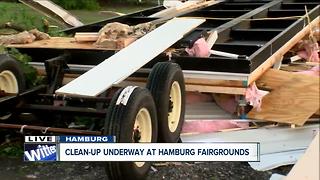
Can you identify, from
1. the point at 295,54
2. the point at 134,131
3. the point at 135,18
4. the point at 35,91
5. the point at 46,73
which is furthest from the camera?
the point at 135,18

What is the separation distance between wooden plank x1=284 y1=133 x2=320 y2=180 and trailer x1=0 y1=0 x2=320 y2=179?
1.40 m

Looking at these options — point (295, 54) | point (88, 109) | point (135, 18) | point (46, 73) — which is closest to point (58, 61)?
point (46, 73)

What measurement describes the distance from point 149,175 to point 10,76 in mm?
1655

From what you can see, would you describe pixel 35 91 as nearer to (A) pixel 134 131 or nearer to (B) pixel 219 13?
(A) pixel 134 131

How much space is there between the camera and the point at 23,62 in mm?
5445

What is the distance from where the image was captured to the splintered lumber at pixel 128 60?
3.99 metres

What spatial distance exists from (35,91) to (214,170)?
1.83 m

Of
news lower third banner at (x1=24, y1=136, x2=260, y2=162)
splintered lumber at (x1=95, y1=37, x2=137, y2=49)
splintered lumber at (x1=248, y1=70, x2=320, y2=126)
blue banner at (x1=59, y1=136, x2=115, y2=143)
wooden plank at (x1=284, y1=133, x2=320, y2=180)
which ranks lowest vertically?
splintered lumber at (x1=248, y1=70, x2=320, y2=126)

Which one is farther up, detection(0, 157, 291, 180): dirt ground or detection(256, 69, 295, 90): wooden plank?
detection(256, 69, 295, 90): wooden plank

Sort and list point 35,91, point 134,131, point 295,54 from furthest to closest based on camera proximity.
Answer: point 295,54
point 35,91
point 134,131

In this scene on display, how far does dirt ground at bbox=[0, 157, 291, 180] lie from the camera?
14.5 feet

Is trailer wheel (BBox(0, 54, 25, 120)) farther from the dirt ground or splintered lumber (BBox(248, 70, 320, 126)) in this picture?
splintered lumber (BBox(248, 70, 320, 126))

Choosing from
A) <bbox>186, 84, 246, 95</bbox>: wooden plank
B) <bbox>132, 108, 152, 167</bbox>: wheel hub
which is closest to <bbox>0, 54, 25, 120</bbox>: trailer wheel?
<bbox>132, 108, 152, 167</bbox>: wheel hub

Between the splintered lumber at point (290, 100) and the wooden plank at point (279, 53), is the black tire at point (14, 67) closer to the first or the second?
the wooden plank at point (279, 53)
